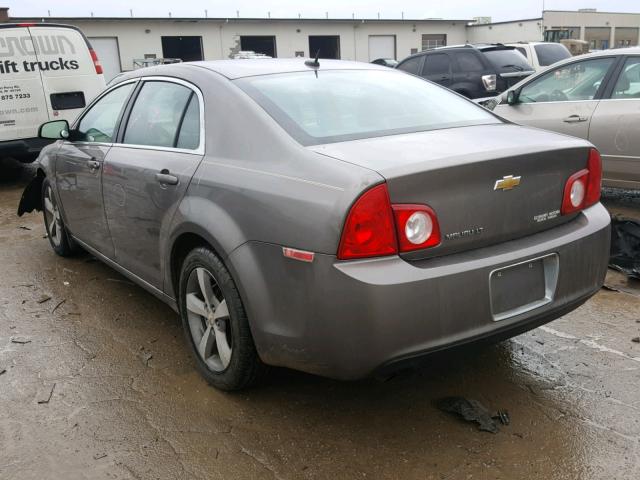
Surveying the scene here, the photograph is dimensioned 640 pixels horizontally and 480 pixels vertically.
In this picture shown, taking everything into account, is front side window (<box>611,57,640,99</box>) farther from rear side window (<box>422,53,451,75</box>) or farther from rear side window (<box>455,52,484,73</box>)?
rear side window (<box>422,53,451,75</box>)

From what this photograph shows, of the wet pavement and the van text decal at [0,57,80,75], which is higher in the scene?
the van text decal at [0,57,80,75]

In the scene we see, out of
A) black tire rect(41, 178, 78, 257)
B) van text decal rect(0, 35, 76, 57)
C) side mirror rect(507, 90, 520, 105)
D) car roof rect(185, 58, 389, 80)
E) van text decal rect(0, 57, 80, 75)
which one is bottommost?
black tire rect(41, 178, 78, 257)

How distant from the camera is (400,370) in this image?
2467 millimetres

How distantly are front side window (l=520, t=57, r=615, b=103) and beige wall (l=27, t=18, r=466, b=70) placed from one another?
31.0 metres

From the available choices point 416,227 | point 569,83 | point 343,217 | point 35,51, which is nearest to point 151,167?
point 343,217

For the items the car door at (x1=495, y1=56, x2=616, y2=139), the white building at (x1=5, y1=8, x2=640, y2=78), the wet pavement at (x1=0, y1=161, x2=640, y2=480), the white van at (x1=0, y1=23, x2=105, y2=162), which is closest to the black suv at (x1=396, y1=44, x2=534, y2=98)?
the car door at (x1=495, y1=56, x2=616, y2=139)

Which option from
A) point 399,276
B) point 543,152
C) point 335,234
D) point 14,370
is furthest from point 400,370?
point 14,370

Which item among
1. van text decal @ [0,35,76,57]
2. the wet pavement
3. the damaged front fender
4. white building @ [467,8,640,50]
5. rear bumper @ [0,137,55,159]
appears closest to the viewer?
the wet pavement

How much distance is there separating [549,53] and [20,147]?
1126 cm

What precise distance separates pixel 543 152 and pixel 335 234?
42.6 inches

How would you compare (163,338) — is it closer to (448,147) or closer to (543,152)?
(448,147)

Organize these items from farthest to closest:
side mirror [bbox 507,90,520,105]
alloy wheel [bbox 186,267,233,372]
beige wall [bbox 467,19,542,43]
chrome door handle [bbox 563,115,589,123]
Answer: beige wall [bbox 467,19,542,43] < side mirror [bbox 507,90,520,105] < chrome door handle [bbox 563,115,589,123] < alloy wheel [bbox 186,267,233,372]

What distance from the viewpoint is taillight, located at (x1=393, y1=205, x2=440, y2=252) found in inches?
94.9

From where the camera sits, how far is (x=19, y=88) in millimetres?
8484
